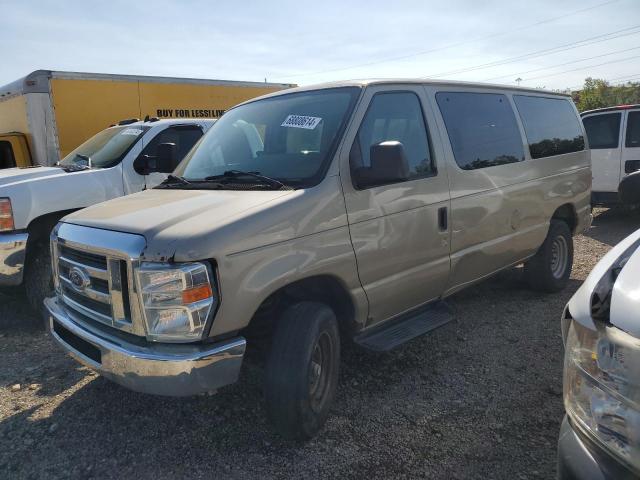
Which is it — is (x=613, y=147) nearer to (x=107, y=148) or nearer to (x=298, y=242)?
(x=107, y=148)

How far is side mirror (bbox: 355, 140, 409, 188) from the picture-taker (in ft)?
9.89

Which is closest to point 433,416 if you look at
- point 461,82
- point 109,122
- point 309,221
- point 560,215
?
point 309,221

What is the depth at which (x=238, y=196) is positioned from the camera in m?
2.97

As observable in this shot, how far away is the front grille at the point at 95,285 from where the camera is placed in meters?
2.63

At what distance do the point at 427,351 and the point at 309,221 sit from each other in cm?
189

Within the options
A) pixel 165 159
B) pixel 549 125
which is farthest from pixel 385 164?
pixel 549 125

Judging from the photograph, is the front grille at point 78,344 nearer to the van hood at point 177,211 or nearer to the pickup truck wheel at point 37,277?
the van hood at point 177,211

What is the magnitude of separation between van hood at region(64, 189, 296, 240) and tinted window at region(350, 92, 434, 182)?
679 mm

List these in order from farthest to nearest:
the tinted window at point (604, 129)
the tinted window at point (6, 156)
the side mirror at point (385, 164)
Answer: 1. the tinted window at point (604, 129)
2. the tinted window at point (6, 156)
3. the side mirror at point (385, 164)

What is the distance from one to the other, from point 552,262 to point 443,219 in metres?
2.39

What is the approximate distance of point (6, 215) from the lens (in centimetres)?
466

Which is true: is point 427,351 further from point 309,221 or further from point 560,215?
point 560,215

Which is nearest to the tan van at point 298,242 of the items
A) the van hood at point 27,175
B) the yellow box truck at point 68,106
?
the van hood at point 27,175

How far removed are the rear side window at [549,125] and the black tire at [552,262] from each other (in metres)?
0.82
